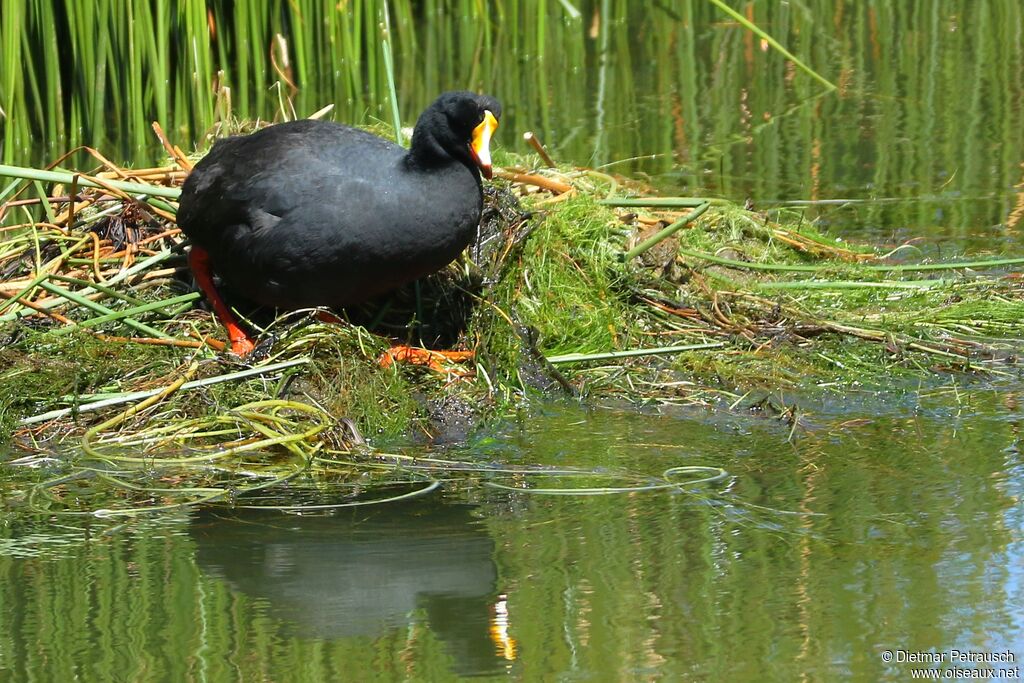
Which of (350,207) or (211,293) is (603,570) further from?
(211,293)

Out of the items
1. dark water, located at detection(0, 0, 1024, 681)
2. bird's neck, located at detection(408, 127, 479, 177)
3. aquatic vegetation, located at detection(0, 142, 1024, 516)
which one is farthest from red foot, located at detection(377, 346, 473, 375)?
bird's neck, located at detection(408, 127, 479, 177)

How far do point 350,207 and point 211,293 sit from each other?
0.91 meters

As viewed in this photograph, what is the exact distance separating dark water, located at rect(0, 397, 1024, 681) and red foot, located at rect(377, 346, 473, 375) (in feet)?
2.32

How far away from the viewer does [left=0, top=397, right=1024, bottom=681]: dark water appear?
316 cm

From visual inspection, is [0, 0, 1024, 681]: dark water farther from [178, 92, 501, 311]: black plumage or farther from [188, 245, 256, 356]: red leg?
[188, 245, 256, 356]: red leg

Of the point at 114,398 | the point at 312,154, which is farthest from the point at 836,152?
the point at 114,398

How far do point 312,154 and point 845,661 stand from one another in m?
2.75

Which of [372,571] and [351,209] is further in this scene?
[351,209]

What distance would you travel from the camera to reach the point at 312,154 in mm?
5027

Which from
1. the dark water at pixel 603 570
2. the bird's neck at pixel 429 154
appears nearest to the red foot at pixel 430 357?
the dark water at pixel 603 570

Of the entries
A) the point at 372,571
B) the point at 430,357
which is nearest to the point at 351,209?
the point at 430,357

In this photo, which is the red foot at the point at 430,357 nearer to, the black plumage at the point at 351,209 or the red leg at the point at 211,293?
the black plumage at the point at 351,209

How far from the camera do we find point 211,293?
541 cm

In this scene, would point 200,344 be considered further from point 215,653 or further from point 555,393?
point 215,653
